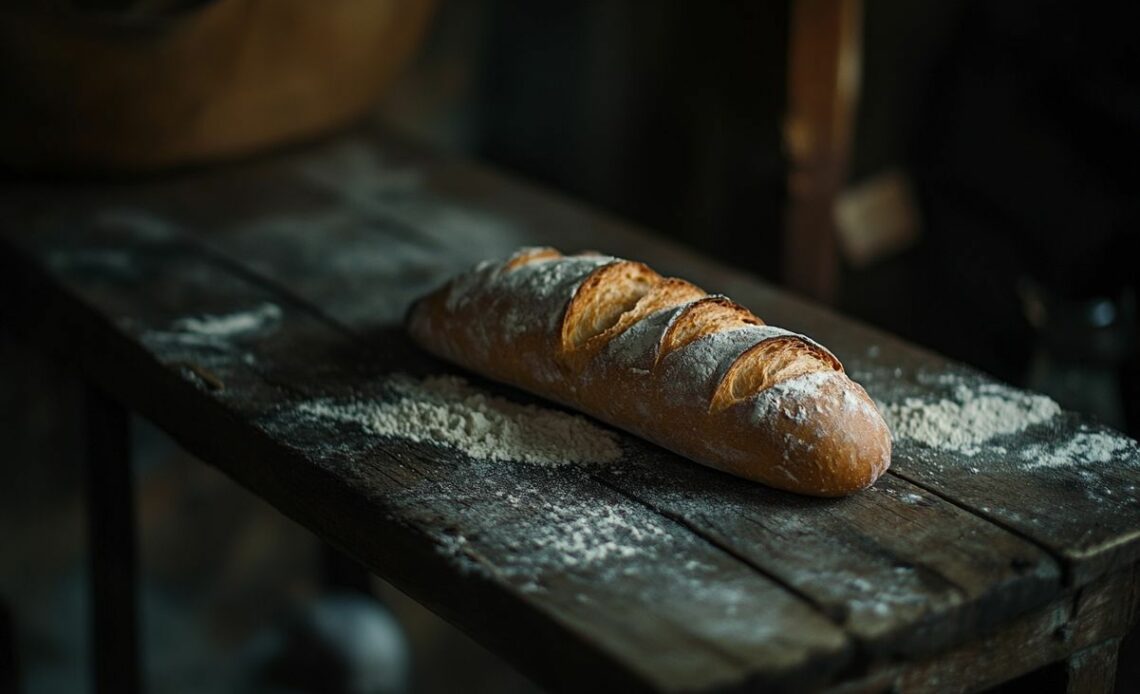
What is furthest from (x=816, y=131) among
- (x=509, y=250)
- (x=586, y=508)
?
(x=586, y=508)

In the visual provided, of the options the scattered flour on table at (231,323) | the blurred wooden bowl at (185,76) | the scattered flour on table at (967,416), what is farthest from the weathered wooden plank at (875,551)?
the blurred wooden bowl at (185,76)

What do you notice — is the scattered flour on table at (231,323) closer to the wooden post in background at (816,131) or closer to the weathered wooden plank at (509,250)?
the weathered wooden plank at (509,250)

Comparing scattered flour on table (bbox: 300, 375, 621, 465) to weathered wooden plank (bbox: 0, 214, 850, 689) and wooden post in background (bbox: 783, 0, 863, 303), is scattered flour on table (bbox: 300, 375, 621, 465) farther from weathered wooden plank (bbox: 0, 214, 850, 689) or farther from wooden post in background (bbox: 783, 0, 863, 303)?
wooden post in background (bbox: 783, 0, 863, 303)

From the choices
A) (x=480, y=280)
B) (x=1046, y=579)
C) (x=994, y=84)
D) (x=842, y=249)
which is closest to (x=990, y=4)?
(x=994, y=84)

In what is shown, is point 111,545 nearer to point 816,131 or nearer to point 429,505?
point 429,505

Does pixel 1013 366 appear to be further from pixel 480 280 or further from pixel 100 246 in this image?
pixel 100 246

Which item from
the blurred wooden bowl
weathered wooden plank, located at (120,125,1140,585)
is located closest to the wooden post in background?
weathered wooden plank, located at (120,125,1140,585)
